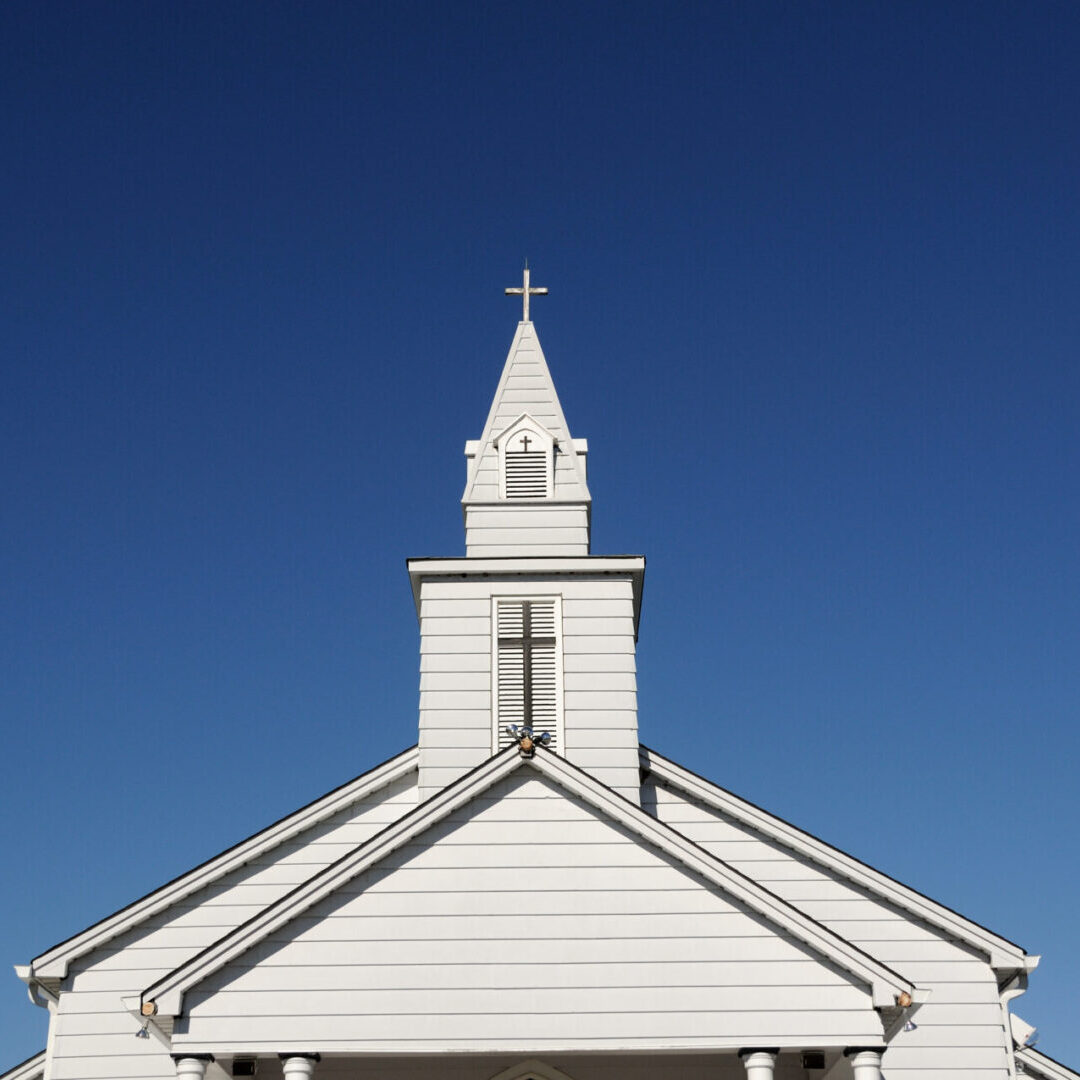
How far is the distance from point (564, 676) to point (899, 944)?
6.07 m

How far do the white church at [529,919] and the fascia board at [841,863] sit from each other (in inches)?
1.4

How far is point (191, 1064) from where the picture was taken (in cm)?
1477

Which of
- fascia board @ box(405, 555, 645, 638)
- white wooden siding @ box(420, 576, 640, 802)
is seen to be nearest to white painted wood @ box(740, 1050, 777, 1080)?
white wooden siding @ box(420, 576, 640, 802)

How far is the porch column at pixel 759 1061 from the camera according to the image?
14.9m

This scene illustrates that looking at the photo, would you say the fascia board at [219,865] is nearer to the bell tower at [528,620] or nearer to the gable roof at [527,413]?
the bell tower at [528,620]

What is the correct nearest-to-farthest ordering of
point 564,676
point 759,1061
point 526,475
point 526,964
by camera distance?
point 759,1061 < point 526,964 < point 564,676 < point 526,475

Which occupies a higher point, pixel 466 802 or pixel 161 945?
pixel 466 802

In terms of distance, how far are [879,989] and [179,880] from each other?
394 inches

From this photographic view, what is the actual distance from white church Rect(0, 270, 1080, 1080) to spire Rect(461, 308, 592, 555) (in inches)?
1.5

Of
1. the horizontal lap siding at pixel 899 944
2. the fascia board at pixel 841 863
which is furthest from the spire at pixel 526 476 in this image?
the horizontal lap siding at pixel 899 944

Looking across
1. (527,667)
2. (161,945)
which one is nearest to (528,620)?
(527,667)

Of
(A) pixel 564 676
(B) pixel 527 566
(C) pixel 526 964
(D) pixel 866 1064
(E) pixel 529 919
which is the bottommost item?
(D) pixel 866 1064

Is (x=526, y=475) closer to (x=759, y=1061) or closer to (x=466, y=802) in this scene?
(x=466, y=802)

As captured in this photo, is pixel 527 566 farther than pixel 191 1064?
Yes
